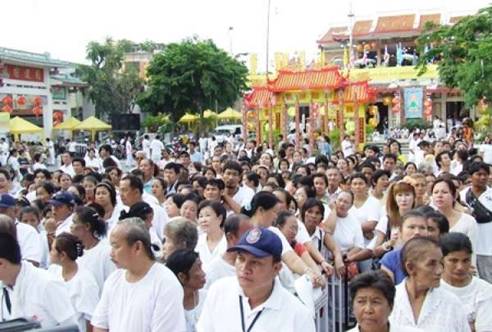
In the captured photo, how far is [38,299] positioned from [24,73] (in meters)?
29.9

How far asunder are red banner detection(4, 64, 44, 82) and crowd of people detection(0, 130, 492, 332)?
80.9ft

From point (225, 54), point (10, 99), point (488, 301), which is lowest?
point (488, 301)

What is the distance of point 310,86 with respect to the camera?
24.0 metres

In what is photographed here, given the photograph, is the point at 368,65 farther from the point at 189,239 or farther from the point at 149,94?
the point at 189,239

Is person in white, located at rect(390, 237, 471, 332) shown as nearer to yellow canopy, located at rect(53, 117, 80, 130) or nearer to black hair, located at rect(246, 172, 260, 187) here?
black hair, located at rect(246, 172, 260, 187)

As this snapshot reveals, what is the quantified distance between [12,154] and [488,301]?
17.9 metres

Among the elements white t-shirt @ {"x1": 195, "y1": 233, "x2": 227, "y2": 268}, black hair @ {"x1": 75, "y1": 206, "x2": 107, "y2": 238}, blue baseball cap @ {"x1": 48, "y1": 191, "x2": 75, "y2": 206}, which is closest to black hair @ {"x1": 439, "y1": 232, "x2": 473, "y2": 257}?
white t-shirt @ {"x1": 195, "y1": 233, "x2": 227, "y2": 268}

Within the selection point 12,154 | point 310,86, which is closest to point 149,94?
point 310,86

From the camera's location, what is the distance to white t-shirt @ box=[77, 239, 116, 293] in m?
5.12

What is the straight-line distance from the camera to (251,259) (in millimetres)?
3264

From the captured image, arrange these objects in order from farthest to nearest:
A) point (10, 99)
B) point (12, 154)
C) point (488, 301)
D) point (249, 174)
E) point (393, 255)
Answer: point (10, 99), point (12, 154), point (249, 174), point (393, 255), point (488, 301)

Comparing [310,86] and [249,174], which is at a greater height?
[310,86]

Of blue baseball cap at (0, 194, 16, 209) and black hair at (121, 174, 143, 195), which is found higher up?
black hair at (121, 174, 143, 195)

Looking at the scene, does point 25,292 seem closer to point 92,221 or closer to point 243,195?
point 92,221
